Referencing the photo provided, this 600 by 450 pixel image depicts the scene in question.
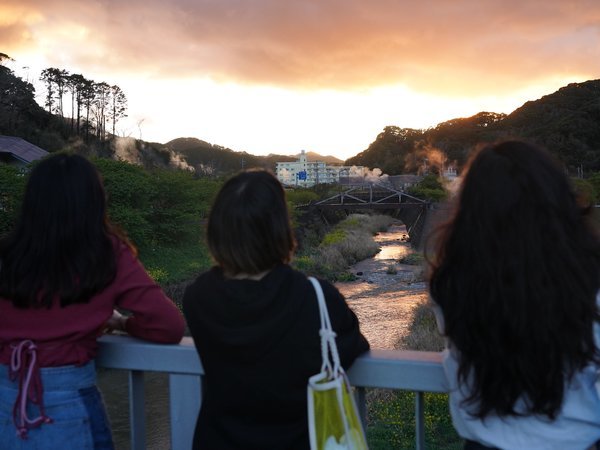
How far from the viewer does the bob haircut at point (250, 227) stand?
54.7 inches

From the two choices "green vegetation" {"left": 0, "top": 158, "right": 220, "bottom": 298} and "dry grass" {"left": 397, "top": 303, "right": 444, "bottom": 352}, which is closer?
"dry grass" {"left": 397, "top": 303, "right": 444, "bottom": 352}

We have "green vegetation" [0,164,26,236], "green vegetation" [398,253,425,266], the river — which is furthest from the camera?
"green vegetation" [398,253,425,266]

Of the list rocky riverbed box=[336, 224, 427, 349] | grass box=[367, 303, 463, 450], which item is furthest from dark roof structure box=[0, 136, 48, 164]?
grass box=[367, 303, 463, 450]

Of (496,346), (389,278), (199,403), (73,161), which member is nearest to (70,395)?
(199,403)

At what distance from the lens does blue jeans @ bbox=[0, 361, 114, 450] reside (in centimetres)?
156

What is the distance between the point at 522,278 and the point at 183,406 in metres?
1.04

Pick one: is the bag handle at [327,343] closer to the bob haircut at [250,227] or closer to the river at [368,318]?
the bob haircut at [250,227]

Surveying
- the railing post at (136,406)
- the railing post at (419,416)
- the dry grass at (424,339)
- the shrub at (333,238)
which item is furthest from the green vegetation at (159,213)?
the railing post at (419,416)

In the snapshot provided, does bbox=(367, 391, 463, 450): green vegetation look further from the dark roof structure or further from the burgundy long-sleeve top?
the dark roof structure

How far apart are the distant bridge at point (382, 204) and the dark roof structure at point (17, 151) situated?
14.4 meters

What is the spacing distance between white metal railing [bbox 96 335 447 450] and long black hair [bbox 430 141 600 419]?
22 cm

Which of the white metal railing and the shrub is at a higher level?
the white metal railing

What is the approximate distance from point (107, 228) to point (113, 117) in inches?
1954

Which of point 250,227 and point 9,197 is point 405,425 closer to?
point 250,227
